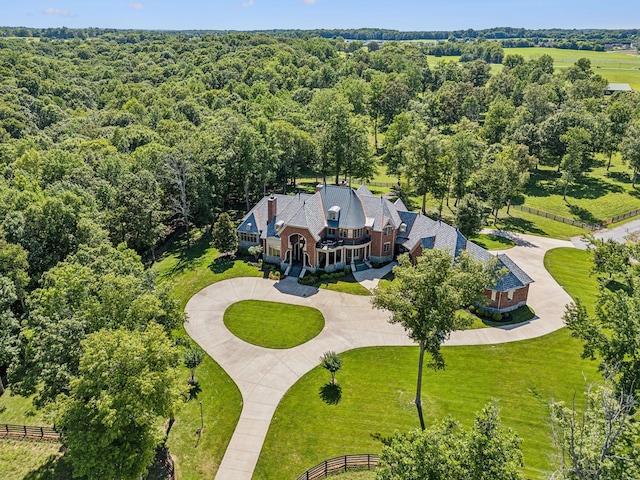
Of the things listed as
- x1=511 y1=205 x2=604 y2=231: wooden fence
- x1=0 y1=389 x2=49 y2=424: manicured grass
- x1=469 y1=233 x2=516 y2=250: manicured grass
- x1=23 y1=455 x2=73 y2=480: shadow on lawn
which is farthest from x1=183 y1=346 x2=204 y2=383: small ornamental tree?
x1=511 y1=205 x2=604 y2=231: wooden fence

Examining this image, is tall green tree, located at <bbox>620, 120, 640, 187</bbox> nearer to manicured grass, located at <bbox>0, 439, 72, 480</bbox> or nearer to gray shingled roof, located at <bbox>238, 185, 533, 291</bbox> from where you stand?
gray shingled roof, located at <bbox>238, 185, 533, 291</bbox>

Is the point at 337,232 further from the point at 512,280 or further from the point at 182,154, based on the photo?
the point at 182,154

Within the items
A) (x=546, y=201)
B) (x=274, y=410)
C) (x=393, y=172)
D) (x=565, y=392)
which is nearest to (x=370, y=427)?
(x=274, y=410)

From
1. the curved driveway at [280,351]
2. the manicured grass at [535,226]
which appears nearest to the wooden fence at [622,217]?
the manicured grass at [535,226]

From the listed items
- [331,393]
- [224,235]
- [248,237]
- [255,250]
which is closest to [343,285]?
[255,250]

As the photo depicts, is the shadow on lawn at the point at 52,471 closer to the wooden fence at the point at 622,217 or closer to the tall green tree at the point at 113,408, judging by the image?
the tall green tree at the point at 113,408

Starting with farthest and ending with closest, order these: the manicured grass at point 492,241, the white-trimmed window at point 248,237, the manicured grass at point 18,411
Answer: the manicured grass at point 492,241, the white-trimmed window at point 248,237, the manicured grass at point 18,411
